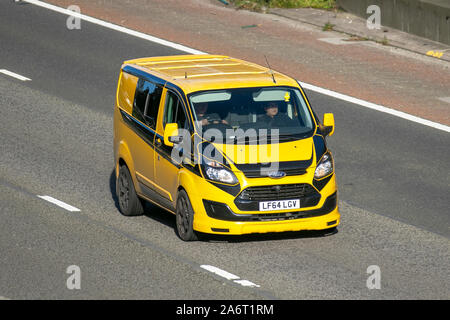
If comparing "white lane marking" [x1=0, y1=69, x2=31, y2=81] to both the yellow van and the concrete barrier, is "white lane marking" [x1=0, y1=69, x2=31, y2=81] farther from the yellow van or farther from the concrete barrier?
the concrete barrier

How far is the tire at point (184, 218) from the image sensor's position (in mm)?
12898

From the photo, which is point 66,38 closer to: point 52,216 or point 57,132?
point 57,132

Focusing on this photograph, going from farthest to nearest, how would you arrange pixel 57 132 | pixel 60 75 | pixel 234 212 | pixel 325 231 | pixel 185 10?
1. pixel 185 10
2. pixel 60 75
3. pixel 57 132
4. pixel 325 231
5. pixel 234 212

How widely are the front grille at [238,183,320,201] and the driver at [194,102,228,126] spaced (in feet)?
3.57

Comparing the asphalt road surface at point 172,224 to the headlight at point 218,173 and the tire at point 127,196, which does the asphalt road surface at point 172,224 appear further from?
the headlight at point 218,173

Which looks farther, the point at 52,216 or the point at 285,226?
the point at 52,216

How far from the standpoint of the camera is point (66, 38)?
24516mm

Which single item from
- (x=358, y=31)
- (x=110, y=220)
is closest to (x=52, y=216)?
(x=110, y=220)

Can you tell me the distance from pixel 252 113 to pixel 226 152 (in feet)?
2.73

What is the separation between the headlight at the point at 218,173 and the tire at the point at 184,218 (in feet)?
1.51
